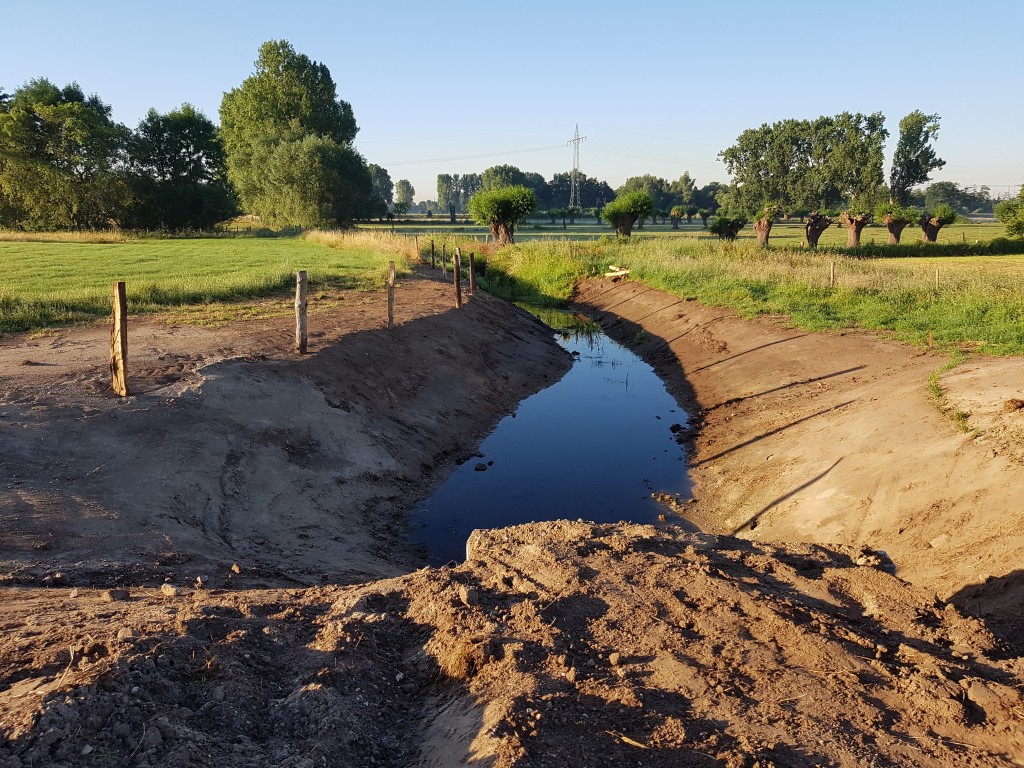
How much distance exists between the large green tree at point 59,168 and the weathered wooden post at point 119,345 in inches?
1959

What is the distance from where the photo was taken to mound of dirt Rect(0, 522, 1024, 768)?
3900 millimetres

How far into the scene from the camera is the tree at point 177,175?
179 feet

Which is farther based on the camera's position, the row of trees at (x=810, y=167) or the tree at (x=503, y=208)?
the row of trees at (x=810, y=167)

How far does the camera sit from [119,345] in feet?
32.8

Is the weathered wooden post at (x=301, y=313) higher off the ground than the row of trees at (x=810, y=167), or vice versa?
the row of trees at (x=810, y=167)

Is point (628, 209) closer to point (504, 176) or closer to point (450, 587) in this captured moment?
point (450, 587)

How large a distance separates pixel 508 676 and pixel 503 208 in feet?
139

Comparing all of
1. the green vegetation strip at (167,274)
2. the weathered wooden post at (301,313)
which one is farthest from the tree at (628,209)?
the weathered wooden post at (301,313)

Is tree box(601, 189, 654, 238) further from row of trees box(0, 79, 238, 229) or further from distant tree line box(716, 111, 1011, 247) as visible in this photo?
row of trees box(0, 79, 238, 229)

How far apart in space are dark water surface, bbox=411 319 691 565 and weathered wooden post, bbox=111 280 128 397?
4.92 metres

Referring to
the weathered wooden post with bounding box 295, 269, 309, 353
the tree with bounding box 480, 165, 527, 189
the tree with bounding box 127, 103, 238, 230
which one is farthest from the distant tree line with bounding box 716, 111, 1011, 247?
→ the tree with bounding box 480, 165, 527, 189

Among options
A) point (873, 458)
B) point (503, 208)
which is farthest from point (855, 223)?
point (873, 458)

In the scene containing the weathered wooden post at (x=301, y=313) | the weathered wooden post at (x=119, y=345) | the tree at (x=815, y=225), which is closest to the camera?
the weathered wooden post at (x=119, y=345)

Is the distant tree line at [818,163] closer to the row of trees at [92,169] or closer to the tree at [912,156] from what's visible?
the tree at [912,156]
